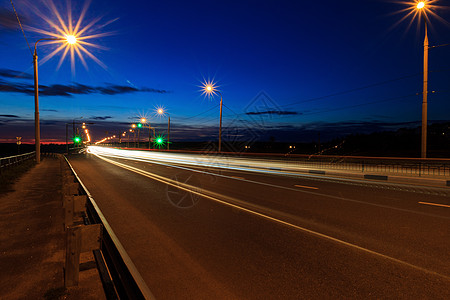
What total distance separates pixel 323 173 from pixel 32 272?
1853cm

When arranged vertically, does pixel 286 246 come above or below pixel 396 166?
below

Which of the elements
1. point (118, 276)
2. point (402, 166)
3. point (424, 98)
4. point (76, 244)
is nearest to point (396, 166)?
point (402, 166)

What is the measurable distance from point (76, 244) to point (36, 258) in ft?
6.24

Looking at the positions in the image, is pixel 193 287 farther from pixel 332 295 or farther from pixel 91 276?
pixel 332 295

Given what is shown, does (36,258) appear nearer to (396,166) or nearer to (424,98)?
(396,166)

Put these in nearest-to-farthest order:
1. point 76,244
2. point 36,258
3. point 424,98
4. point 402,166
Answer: point 76,244
point 36,258
point 424,98
point 402,166

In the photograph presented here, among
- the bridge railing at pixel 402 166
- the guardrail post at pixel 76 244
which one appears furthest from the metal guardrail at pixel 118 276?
the bridge railing at pixel 402 166

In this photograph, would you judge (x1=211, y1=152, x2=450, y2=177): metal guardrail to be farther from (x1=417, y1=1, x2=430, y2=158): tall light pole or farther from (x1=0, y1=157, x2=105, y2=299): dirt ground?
(x1=0, y1=157, x2=105, y2=299): dirt ground

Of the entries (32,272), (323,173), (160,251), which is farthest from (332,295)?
(323,173)

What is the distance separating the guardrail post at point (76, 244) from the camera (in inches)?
128

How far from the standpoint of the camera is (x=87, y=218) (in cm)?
592

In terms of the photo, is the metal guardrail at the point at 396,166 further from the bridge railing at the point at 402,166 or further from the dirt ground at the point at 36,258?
the dirt ground at the point at 36,258

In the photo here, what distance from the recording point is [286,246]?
4.96 meters

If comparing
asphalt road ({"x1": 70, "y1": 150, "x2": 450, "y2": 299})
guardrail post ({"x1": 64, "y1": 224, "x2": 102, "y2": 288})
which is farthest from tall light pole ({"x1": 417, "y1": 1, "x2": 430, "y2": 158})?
guardrail post ({"x1": 64, "y1": 224, "x2": 102, "y2": 288})
